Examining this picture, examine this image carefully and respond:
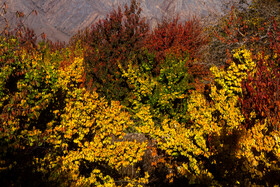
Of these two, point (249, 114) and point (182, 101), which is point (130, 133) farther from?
point (249, 114)

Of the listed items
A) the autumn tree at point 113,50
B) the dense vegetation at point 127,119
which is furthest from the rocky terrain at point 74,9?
the dense vegetation at point 127,119

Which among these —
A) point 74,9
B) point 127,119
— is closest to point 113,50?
point 127,119

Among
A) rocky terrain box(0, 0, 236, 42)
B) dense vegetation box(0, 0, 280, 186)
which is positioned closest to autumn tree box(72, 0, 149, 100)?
dense vegetation box(0, 0, 280, 186)

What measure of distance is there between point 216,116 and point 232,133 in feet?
2.62

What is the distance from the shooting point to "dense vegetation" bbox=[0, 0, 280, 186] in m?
3.59

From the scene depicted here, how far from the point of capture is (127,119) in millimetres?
4816

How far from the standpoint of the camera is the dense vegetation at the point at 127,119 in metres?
3.59

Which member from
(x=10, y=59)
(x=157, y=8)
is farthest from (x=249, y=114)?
(x=157, y=8)

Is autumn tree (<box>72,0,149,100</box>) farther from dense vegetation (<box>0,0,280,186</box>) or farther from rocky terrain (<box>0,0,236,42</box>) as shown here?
rocky terrain (<box>0,0,236,42</box>)

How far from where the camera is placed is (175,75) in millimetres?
7020

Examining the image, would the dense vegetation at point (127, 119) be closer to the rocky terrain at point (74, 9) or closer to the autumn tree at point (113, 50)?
the autumn tree at point (113, 50)

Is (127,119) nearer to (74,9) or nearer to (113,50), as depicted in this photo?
(113,50)

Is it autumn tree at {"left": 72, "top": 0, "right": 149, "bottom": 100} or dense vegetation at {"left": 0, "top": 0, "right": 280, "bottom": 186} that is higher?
autumn tree at {"left": 72, "top": 0, "right": 149, "bottom": 100}

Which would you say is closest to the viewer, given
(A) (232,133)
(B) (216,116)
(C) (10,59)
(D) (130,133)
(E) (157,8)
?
(C) (10,59)
